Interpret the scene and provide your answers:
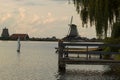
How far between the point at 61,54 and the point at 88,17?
3.46 metres

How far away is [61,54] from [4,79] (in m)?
4.56

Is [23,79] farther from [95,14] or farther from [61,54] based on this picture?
[95,14]

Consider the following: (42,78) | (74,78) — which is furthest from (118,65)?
(42,78)

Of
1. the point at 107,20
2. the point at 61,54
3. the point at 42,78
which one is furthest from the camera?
the point at 61,54

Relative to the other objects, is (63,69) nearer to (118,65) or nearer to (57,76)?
(57,76)

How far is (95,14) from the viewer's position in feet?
83.7

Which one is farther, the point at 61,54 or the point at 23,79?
the point at 61,54

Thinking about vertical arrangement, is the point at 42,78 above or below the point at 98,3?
below

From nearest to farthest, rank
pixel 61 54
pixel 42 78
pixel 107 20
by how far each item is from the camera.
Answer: pixel 107 20 → pixel 42 78 → pixel 61 54

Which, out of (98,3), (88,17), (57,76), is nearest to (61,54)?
(57,76)

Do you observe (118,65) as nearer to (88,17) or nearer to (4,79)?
(88,17)

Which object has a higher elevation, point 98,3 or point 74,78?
point 98,3

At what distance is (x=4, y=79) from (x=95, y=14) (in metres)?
6.96

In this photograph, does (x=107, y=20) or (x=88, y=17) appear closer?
(x=107, y=20)
